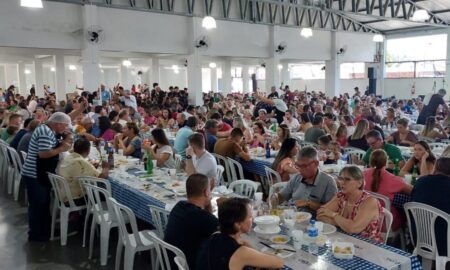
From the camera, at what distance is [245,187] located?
4.41m

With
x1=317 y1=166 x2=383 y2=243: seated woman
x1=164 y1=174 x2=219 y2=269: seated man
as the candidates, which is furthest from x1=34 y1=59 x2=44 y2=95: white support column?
x1=317 y1=166 x2=383 y2=243: seated woman

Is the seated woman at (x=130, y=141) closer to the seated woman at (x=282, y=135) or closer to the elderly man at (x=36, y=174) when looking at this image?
the elderly man at (x=36, y=174)

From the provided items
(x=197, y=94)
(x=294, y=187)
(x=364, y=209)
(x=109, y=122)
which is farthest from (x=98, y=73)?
(x=364, y=209)

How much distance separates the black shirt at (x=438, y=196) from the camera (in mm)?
3186

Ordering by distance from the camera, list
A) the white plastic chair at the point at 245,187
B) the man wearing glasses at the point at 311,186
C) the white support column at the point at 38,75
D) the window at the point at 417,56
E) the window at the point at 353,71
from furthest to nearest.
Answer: the window at the point at 353,71, the window at the point at 417,56, the white support column at the point at 38,75, the white plastic chair at the point at 245,187, the man wearing glasses at the point at 311,186

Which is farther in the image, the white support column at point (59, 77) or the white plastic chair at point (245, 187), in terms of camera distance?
the white support column at point (59, 77)

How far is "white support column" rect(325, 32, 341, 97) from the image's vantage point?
56.9 feet

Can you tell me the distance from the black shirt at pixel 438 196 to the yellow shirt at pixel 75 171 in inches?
131

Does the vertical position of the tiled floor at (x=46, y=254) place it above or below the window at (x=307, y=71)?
below

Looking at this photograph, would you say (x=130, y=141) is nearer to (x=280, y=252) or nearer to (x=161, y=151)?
(x=161, y=151)

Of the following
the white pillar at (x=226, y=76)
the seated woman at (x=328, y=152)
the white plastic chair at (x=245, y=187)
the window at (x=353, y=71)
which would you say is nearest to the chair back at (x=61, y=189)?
the white plastic chair at (x=245, y=187)

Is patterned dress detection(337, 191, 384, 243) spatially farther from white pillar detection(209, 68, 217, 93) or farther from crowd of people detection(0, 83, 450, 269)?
white pillar detection(209, 68, 217, 93)

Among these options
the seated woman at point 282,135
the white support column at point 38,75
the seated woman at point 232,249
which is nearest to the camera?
the seated woman at point 232,249

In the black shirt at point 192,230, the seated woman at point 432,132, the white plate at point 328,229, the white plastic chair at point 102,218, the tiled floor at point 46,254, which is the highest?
the seated woman at point 432,132
